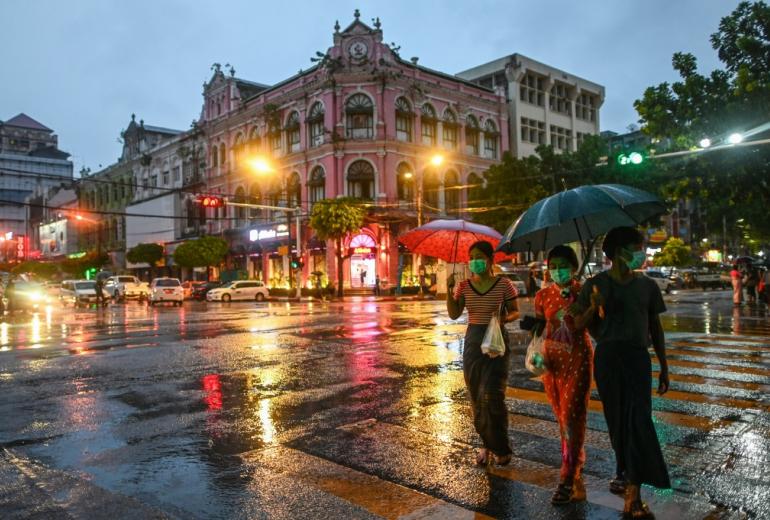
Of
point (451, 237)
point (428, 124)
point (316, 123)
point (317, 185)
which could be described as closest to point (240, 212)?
point (317, 185)

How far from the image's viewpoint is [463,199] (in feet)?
161

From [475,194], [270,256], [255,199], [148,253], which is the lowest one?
[270,256]

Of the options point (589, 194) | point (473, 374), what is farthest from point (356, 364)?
point (589, 194)

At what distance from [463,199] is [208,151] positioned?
2318 cm

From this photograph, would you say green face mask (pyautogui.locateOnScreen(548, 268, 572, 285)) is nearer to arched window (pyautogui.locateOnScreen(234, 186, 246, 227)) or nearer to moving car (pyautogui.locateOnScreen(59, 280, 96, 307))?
moving car (pyautogui.locateOnScreen(59, 280, 96, 307))

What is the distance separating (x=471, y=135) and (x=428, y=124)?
16.8 ft

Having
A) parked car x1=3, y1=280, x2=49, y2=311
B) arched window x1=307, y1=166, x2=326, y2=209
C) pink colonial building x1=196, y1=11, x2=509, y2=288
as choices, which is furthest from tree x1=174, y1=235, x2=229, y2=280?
parked car x1=3, y1=280, x2=49, y2=311

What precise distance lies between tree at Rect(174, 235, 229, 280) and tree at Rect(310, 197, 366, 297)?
1403 centimetres

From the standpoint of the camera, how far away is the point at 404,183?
44875 mm

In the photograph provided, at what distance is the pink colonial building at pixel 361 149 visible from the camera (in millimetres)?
43656

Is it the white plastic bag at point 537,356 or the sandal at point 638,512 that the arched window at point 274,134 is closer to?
the white plastic bag at point 537,356

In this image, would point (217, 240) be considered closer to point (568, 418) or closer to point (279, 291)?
point (279, 291)

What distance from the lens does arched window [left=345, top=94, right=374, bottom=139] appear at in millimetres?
43812

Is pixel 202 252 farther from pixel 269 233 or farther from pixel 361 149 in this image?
pixel 361 149
